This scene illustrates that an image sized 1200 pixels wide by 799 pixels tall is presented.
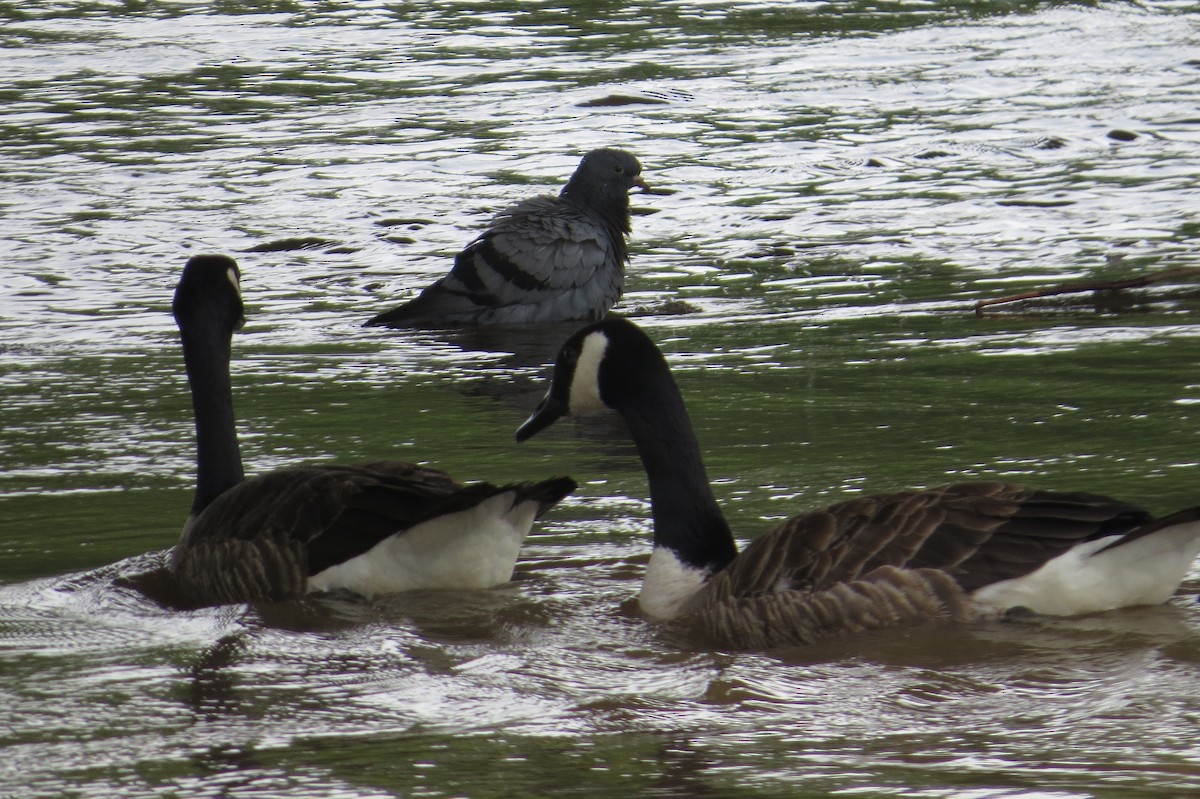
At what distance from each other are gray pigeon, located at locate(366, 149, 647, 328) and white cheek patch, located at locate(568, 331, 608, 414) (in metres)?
5.65

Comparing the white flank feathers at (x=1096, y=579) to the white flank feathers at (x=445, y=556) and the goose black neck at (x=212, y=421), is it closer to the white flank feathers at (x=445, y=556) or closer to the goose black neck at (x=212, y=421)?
the white flank feathers at (x=445, y=556)

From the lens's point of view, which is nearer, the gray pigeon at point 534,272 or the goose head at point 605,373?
the goose head at point 605,373

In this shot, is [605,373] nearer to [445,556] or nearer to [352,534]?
[445,556]

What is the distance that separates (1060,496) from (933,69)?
1526 cm

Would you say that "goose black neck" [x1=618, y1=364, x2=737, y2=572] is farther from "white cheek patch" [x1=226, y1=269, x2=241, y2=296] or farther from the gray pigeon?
the gray pigeon

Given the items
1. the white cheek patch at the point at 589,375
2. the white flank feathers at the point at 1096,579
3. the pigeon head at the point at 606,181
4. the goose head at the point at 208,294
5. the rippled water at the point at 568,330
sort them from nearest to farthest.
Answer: the rippled water at the point at 568,330, the white flank feathers at the point at 1096,579, the white cheek patch at the point at 589,375, the goose head at the point at 208,294, the pigeon head at the point at 606,181

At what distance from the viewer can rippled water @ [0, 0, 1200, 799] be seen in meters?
5.38

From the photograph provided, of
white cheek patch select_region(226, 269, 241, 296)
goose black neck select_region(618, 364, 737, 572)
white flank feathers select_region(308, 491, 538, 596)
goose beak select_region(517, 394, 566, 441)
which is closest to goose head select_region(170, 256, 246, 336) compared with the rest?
white cheek patch select_region(226, 269, 241, 296)

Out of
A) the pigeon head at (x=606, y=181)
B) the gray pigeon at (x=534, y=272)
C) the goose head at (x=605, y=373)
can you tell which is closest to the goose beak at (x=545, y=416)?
the goose head at (x=605, y=373)

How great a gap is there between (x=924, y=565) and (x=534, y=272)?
7574 mm

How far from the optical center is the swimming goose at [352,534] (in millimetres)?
6969

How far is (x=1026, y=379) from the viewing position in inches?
392

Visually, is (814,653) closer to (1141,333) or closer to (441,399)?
(441,399)

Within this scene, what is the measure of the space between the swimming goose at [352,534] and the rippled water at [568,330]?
0.17m
